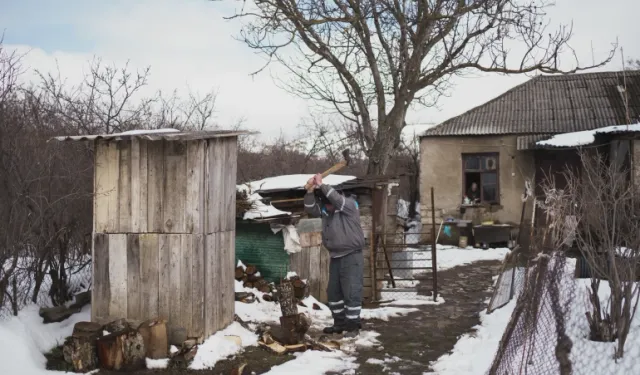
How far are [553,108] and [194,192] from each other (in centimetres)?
1744

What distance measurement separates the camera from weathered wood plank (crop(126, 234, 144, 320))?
20.3 feet

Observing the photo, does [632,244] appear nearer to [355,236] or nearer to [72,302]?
[355,236]

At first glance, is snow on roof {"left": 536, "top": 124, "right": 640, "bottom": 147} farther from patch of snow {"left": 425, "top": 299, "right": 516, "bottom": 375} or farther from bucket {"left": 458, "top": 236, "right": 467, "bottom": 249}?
patch of snow {"left": 425, "top": 299, "right": 516, "bottom": 375}

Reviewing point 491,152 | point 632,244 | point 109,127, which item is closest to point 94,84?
point 109,127

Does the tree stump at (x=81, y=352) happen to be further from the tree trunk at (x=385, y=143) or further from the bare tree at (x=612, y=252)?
the tree trunk at (x=385, y=143)

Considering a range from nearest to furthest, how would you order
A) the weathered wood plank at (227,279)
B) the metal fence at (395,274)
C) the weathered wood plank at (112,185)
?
the weathered wood plank at (112,185) → the weathered wood plank at (227,279) → the metal fence at (395,274)

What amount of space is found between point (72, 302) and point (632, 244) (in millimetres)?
6393

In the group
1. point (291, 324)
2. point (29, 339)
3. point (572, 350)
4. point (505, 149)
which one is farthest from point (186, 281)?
point (505, 149)

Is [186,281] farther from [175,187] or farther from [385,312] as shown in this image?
[385,312]

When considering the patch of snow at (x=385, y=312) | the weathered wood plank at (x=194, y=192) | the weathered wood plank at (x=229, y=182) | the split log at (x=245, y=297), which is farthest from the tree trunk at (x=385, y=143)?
the weathered wood plank at (x=194, y=192)

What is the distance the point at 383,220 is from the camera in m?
10.9

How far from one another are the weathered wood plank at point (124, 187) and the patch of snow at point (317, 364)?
2.26 meters

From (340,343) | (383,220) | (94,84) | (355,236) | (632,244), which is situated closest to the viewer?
(632,244)

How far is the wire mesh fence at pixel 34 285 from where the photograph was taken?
608 centimetres
